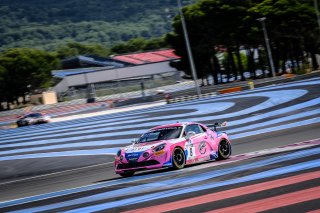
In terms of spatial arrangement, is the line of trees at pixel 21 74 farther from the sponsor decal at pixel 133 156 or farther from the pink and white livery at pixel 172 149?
the sponsor decal at pixel 133 156

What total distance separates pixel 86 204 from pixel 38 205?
1.16 meters

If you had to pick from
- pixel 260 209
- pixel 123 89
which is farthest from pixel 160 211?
pixel 123 89

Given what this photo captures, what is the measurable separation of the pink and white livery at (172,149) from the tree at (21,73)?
2895 inches

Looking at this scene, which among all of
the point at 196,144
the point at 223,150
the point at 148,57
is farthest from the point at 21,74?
the point at 196,144

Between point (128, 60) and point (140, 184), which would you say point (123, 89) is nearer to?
point (128, 60)

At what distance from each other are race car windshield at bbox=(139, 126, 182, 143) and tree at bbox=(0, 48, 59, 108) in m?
73.5

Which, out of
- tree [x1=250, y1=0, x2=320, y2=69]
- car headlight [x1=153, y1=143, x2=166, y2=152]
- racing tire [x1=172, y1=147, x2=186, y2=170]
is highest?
tree [x1=250, y1=0, x2=320, y2=69]

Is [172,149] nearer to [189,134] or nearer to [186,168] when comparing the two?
[186,168]

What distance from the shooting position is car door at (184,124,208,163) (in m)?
12.9

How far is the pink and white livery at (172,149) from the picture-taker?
1214 cm

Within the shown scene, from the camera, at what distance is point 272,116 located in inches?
1017

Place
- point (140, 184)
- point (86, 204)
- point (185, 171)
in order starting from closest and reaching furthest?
1. point (86, 204)
2. point (140, 184)
3. point (185, 171)

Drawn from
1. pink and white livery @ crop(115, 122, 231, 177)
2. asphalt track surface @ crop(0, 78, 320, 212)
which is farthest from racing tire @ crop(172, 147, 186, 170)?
asphalt track surface @ crop(0, 78, 320, 212)

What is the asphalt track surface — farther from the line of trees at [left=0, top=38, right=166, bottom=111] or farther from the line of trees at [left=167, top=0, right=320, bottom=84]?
the line of trees at [left=0, top=38, right=166, bottom=111]
